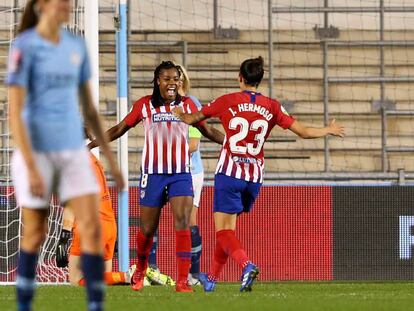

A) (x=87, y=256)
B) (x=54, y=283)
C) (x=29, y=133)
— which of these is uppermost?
(x=29, y=133)

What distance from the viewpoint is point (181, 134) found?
10.1 metres

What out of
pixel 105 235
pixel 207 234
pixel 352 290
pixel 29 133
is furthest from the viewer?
pixel 207 234

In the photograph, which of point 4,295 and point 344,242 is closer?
point 4,295

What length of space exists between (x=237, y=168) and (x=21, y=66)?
4.29m

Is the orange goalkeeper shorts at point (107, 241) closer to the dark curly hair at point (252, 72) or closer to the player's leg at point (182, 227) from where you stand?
the player's leg at point (182, 227)

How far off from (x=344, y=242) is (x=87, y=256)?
8.16 meters

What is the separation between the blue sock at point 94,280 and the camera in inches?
219

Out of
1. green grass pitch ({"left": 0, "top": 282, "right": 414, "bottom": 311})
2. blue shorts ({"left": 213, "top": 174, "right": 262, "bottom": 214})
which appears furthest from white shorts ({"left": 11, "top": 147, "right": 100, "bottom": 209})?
blue shorts ({"left": 213, "top": 174, "right": 262, "bottom": 214})

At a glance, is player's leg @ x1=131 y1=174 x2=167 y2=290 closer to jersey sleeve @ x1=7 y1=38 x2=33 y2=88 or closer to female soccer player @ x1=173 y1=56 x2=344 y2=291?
female soccer player @ x1=173 y1=56 x2=344 y2=291

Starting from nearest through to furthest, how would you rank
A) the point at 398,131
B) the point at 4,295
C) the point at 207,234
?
the point at 4,295 → the point at 207,234 → the point at 398,131

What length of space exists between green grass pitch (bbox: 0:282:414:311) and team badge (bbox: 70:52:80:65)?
2.22 meters

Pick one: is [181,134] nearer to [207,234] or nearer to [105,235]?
[105,235]

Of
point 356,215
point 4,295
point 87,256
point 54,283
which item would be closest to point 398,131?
point 356,215

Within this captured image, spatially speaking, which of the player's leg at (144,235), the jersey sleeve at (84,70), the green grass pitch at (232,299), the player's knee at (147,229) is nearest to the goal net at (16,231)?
the green grass pitch at (232,299)
